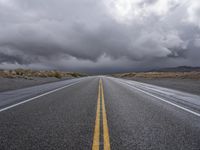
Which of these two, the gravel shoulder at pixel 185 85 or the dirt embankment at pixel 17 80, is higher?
the dirt embankment at pixel 17 80

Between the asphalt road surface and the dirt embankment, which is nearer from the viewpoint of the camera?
the asphalt road surface

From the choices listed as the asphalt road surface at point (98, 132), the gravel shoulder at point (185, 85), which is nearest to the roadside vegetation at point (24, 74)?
the gravel shoulder at point (185, 85)

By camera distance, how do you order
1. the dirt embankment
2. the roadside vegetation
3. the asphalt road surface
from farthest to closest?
the roadside vegetation → the dirt embankment → the asphalt road surface

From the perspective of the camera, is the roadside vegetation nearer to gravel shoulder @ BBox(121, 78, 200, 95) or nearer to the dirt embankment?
the dirt embankment

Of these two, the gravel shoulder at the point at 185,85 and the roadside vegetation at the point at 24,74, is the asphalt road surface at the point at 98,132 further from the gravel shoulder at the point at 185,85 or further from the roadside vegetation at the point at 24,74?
the roadside vegetation at the point at 24,74

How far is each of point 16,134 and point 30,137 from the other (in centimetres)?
44

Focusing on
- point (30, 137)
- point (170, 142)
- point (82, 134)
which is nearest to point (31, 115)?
point (30, 137)

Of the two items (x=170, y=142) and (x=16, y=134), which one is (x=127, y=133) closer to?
(x=170, y=142)

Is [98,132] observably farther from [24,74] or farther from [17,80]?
[24,74]

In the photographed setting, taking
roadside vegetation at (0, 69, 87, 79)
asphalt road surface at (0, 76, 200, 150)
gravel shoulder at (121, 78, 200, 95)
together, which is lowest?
gravel shoulder at (121, 78, 200, 95)

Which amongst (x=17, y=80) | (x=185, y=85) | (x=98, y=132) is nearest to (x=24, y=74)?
(x=17, y=80)

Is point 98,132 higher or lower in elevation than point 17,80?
lower

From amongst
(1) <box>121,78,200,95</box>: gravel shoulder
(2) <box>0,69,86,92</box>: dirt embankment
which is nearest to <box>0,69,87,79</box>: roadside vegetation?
(2) <box>0,69,86,92</box>: dirt embankment

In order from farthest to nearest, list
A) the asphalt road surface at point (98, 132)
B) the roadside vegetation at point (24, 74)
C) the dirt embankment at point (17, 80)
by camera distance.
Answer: the roadside vegetation at point (24, 74) → the dirt embankment at point (17, 80) → the asphalt road surface at point (98, 132)
